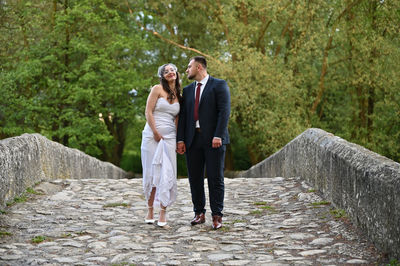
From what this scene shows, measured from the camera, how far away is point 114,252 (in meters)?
5.15

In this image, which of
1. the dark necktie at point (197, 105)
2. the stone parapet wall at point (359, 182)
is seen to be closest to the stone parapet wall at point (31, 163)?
the dark necktie at point (197, 105)

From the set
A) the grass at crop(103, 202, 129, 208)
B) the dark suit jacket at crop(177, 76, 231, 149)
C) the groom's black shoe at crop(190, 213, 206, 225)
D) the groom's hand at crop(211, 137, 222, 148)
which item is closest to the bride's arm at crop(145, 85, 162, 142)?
the dark suit jacket at crop(177, 76, 231, 149)

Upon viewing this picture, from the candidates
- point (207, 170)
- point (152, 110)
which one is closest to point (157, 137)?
point (152, 110)

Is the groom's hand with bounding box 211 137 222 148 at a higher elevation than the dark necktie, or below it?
below

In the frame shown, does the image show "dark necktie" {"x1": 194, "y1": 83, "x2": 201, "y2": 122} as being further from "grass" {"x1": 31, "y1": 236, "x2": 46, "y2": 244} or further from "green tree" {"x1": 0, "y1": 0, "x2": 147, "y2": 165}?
"green tree" {"x1": 0, "y1": 0, "x2": 147, "y2": 165}

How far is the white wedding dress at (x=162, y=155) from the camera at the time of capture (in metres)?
6.40

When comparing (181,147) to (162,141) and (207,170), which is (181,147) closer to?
(162,141)

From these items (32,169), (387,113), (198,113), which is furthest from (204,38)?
(198,113)

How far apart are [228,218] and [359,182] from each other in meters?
2.18

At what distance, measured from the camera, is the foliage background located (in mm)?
20656

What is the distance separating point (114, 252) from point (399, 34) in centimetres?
1834

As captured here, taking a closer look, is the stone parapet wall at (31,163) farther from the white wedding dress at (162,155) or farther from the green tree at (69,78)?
the green tree at (69,78)

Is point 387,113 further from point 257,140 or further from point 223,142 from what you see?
point 223,142

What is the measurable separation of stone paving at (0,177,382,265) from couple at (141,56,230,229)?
0.42 meters
